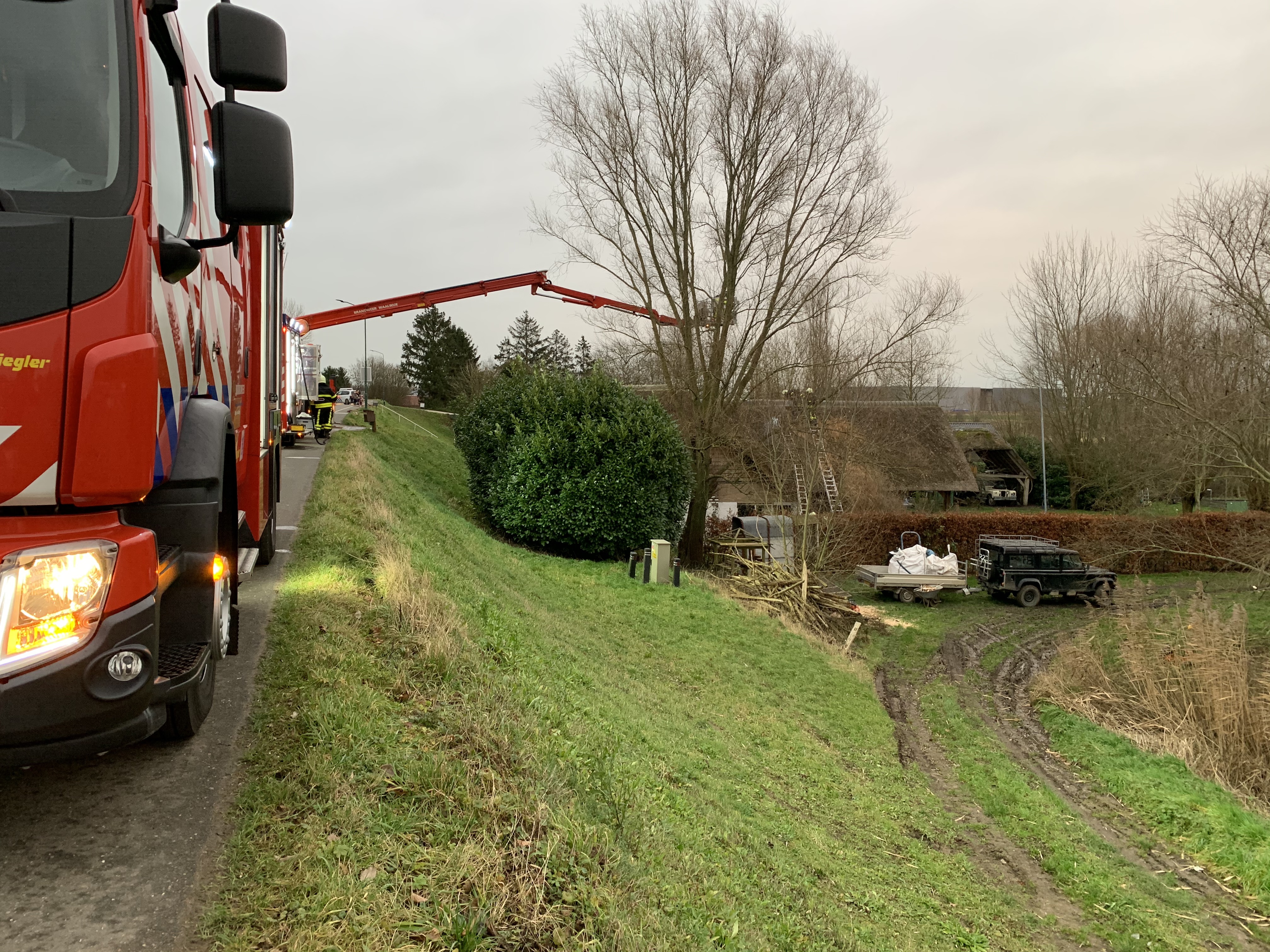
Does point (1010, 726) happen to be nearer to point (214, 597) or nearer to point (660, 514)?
point (660, 514)

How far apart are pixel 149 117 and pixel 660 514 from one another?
16989mm

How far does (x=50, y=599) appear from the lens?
8.07 feet

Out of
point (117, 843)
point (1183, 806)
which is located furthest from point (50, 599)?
point (1183, 806)

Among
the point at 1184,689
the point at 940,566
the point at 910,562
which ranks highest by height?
the point at 910,562

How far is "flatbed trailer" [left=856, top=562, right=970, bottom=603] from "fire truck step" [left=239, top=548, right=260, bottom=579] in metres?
19.4

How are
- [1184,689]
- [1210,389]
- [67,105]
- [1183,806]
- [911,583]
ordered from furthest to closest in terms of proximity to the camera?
[911,583]
[1210,389]
[1184,689]
[1183,806]
[67,105]

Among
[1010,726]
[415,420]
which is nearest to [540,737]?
[1010,726]

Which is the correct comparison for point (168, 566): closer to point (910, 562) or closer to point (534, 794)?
point (534, 794)

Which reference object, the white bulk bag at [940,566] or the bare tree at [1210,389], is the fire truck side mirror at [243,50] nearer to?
the bare tree at [1210,389]

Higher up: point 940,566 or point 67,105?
point 67,105

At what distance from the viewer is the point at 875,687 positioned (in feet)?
50.8

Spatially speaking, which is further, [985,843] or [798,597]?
[798,597]

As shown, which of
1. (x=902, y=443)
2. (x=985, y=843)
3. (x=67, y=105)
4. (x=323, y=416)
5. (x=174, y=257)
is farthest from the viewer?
(x=902, y=443)

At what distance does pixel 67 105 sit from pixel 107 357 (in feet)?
2.96
